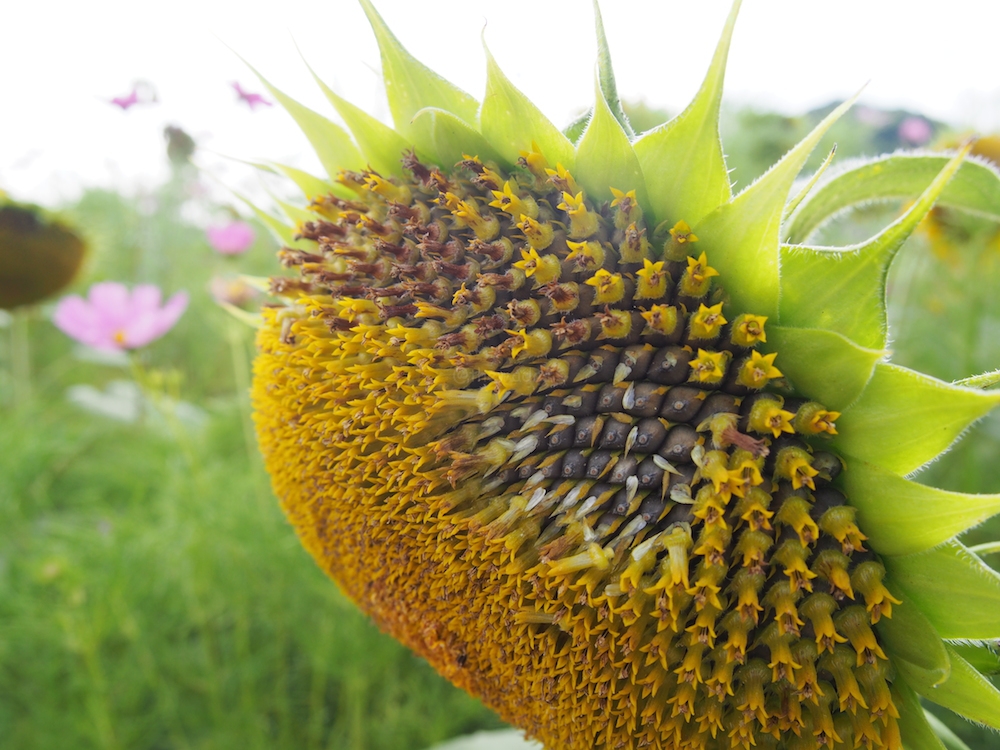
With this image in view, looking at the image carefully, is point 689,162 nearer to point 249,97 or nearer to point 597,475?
point 597,475

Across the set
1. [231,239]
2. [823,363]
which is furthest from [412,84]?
[231,239]

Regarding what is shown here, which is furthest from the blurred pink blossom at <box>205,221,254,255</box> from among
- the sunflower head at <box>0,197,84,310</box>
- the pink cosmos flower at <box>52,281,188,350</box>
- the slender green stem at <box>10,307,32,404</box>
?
the slender green stem at <box>10,307,32,404</box>

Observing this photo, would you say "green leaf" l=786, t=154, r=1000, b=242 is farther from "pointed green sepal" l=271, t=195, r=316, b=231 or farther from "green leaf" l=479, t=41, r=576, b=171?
"pointed green sepal" l=271, t=195, r=316, b=231

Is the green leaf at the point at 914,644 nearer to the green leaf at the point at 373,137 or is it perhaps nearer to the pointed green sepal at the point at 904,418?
the pointed green sepal at the point at 904,418

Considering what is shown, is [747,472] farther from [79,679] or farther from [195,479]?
[79,679]

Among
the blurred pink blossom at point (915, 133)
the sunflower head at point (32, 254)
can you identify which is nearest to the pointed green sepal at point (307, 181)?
the sunflower head at point (32, 254)

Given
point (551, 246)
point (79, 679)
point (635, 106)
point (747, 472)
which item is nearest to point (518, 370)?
point (551, 246)
